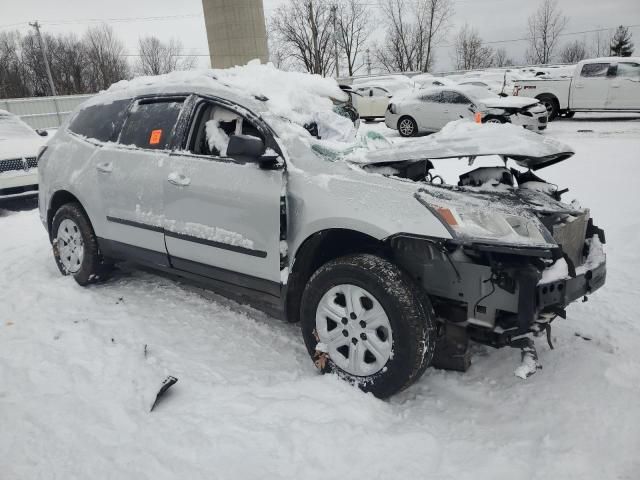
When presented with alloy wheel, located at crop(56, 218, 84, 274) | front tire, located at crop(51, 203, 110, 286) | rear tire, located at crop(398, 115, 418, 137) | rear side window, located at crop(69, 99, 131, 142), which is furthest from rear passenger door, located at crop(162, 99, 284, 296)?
rear tire, located at crop(398, 115, 418, 137)

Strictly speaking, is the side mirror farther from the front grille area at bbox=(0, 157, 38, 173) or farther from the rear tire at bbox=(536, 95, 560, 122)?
the rear tire at bbox=(536, 95, 560, 122)

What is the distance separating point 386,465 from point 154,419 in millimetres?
1226

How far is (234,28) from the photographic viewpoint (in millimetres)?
22391

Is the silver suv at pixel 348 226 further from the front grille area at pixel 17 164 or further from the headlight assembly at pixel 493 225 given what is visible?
the front grille area at pixel 17 164

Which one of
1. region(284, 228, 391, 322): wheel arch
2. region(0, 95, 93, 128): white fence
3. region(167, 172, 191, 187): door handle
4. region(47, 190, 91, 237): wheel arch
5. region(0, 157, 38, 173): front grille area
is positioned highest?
region(0, 95, 93, 128): white fence

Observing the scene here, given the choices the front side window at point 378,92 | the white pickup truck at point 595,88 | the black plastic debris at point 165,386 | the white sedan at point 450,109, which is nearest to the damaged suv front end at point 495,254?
the black plastic debris at point 165,386

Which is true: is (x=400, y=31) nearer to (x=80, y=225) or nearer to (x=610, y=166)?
(x=610, y=166)

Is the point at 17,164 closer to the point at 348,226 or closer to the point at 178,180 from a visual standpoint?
the point at 178,180

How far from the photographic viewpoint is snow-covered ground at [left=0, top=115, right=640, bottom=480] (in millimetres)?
2250

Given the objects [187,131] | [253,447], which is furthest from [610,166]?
[253,447]

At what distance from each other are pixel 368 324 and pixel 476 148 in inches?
46.4

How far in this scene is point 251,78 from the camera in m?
3.64

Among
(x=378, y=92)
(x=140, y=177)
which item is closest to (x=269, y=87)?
(x=140, y=177)

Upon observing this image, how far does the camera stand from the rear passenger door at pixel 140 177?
359 cm
